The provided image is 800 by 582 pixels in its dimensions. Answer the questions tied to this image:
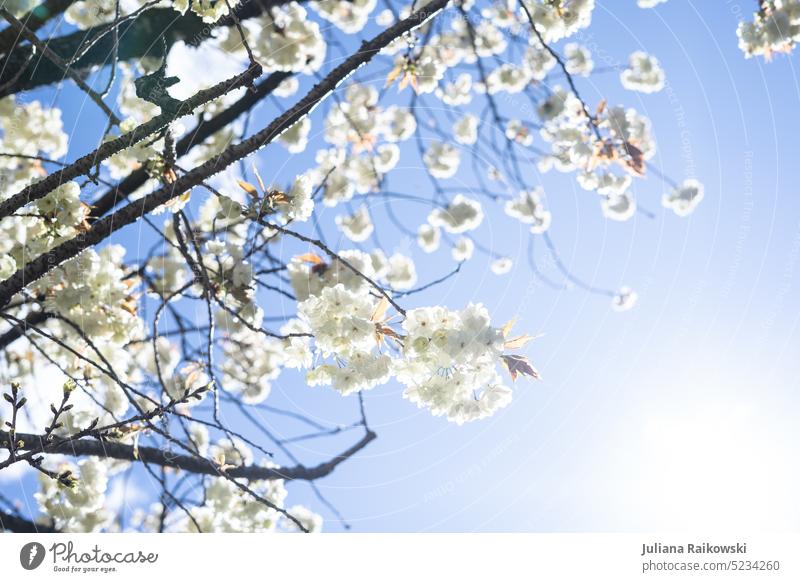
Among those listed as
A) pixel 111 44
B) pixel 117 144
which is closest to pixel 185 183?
pixel 117 144

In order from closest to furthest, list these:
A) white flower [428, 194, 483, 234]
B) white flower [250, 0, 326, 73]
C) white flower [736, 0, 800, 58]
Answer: white flower [736, 0, 800, 58] → white flower [250, 0, 326, 73] → white flower [428, 194, 483, 234]

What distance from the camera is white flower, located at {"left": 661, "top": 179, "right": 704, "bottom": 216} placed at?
97 centimetres

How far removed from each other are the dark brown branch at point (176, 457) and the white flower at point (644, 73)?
0.96 meters

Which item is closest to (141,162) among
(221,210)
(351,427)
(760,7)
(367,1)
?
(221,210)

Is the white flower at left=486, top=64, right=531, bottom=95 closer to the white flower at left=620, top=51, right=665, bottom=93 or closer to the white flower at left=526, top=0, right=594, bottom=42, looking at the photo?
the white flower at left=526, top=0, right=594, bottom=42

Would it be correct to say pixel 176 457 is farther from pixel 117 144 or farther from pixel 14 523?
pixel 117 144

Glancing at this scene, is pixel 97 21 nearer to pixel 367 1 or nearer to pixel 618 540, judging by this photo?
pixel 367 1

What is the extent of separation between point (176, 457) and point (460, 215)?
1110mm

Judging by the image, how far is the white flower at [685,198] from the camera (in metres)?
0.97

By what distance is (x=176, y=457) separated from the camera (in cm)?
117

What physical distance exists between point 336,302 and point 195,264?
0.41m

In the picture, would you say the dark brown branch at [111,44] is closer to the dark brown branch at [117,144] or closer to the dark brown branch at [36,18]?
the dark brown branch at [36,18]

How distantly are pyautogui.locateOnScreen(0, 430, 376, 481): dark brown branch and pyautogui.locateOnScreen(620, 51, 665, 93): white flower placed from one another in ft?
3.16

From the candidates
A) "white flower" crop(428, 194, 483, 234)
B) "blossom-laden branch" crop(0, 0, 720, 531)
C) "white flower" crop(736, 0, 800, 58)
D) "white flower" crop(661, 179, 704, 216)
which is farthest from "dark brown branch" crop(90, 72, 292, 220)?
"white flower" crop(736, 0, 800, 58)
